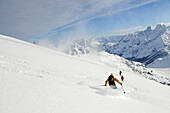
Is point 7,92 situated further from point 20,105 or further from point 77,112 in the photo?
point 77,112

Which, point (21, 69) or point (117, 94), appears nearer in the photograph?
point (117, 94)

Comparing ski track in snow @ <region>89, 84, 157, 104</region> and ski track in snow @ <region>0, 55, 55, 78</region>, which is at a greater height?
ski track in snow @ <region>0, 55, 55, 78</region>

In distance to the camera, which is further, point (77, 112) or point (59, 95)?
point (59, 95)

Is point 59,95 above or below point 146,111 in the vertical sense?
above

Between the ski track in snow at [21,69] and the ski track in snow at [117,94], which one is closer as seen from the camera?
the ski track in snow at [117,94]

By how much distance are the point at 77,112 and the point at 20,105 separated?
3.16m

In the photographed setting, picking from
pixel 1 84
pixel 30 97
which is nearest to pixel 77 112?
pixel 30 97

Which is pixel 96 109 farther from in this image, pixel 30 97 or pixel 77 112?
pixel 30 97

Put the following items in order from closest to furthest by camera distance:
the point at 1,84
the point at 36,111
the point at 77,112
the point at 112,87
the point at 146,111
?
the point at 36,111
the point at 77,112
the point at 1,84
the point at 146,111
the point at 112,87

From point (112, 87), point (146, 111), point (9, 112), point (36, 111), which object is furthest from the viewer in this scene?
point (112, 87)

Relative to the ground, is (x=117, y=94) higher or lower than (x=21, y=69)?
lower

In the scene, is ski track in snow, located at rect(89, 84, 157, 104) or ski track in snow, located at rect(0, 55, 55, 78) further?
ski track in snow, located at rect(0, 55, 55, 78)

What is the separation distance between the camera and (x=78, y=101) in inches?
305

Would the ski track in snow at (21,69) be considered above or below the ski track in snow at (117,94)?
above
